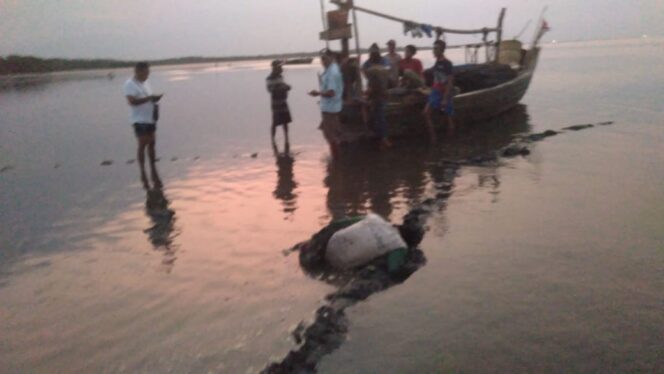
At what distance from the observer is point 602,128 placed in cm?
1270

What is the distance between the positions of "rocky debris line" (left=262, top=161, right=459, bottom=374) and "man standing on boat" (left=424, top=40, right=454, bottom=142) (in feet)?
16.6

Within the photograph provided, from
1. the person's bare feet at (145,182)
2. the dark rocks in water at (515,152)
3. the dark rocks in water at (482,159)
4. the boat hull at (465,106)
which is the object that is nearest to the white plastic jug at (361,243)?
the dark rocks in water at (482,159)

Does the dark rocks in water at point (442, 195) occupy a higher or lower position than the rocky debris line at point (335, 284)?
lower

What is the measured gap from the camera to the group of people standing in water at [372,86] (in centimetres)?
947

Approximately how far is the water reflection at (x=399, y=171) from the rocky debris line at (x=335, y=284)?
0.83 meters

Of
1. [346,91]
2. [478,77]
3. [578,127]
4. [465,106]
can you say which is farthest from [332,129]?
[478,77]

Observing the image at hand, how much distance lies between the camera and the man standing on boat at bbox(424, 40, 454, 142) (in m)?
10.8

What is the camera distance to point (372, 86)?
1055 cm

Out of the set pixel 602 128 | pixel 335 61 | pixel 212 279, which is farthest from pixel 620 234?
pixel 602 128

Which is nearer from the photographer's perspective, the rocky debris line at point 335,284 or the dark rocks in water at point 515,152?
the rocky debris line at point 335,284

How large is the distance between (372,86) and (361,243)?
610 cm

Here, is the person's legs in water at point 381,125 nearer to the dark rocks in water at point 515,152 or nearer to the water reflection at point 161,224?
the dark rocks in water at point 515,152

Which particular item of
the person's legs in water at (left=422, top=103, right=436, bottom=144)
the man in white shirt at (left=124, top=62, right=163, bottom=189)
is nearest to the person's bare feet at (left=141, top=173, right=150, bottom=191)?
the man in white shirt at (left=124, top=62, right=163, bottom=189)

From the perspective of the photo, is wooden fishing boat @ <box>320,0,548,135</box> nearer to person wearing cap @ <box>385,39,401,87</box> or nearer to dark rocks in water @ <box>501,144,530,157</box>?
person wearing cap @ <box>385,39,401,87</box>
